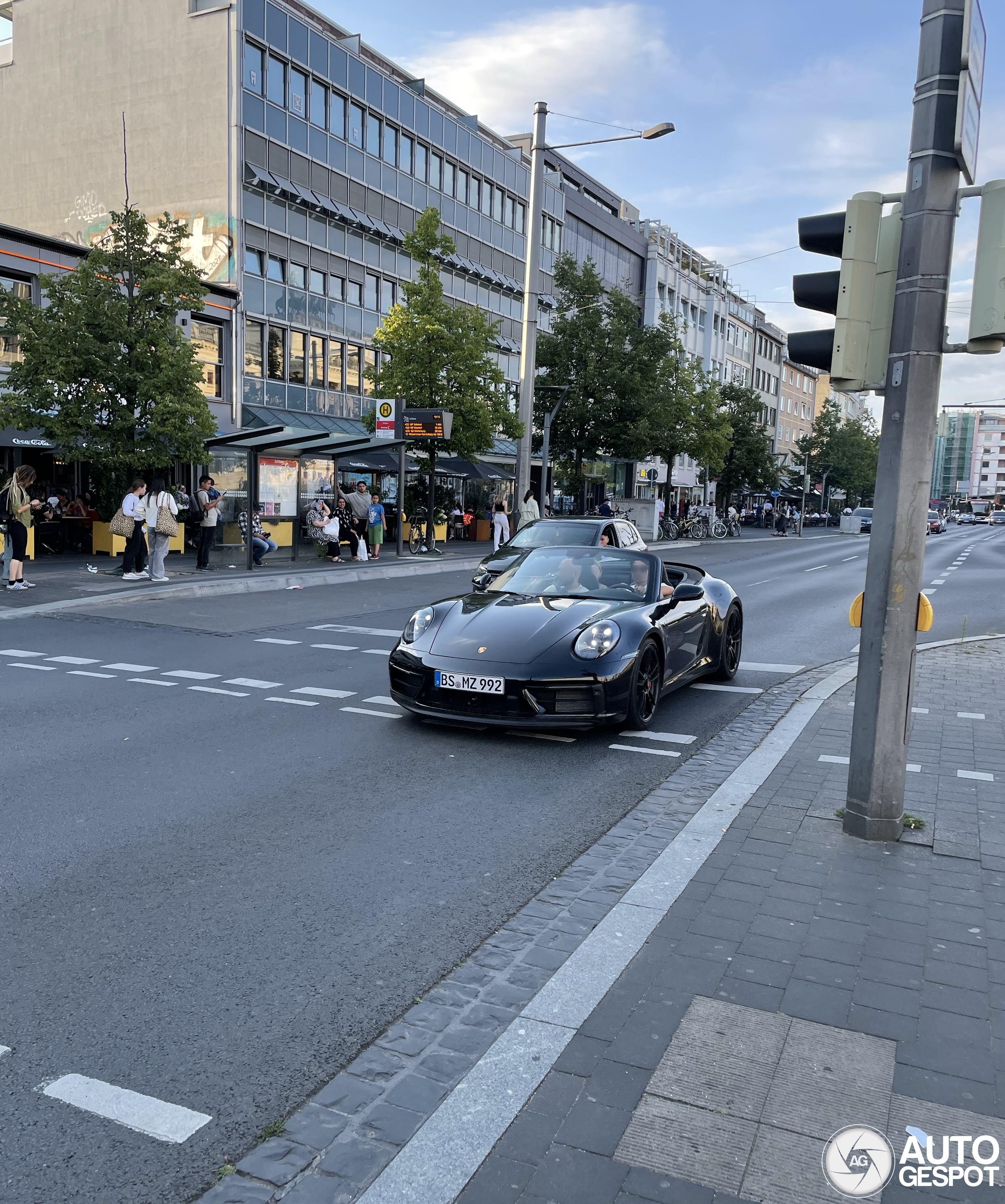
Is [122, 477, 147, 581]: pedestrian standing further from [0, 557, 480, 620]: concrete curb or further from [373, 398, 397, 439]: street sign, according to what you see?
[373, 398, 397, 439]: street sign

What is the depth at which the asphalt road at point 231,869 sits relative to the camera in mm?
2789

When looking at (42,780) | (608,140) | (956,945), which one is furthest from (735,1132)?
(608,140)

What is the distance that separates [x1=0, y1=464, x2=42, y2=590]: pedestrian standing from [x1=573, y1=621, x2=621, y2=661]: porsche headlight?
11.3m

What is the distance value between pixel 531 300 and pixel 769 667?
1590cm

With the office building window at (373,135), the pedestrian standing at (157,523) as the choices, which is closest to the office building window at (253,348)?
the office building window at (373,135)

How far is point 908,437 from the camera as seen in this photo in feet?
15.0

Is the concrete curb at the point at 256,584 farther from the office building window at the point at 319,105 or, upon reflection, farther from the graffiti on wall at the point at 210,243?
the office building window at the point at 319,105

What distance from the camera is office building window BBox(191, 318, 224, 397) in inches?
1192

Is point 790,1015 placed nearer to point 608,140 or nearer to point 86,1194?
point 86,1194

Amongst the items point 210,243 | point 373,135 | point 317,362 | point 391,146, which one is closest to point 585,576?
point 210,243

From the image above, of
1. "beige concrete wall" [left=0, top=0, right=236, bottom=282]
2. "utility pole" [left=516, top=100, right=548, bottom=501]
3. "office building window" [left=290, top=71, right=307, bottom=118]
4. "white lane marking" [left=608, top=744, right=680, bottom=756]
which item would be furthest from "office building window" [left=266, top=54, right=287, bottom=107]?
A: "white lane marking" [left=608, top=744, right=680, bottom=756]

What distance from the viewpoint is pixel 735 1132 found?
8.48 feet

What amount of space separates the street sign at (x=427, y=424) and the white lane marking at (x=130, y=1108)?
894 inches

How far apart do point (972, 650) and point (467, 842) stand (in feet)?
28.4
